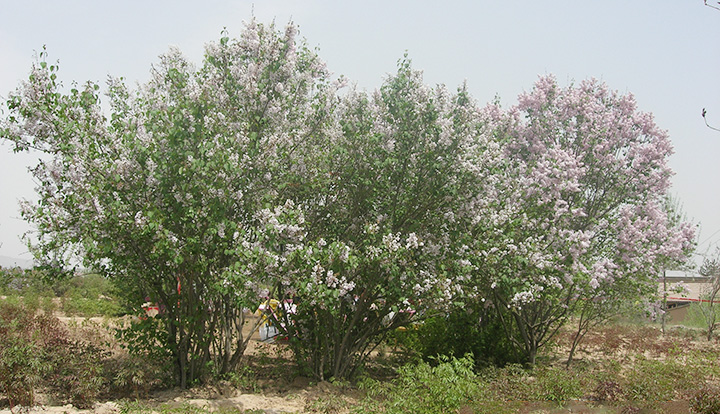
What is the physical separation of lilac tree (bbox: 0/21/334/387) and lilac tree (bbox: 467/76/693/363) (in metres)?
3.42

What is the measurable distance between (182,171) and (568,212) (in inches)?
249

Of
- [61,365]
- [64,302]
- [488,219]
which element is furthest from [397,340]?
[64,302]

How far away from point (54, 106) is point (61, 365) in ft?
11.5

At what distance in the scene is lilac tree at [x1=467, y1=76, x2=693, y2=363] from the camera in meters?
9.15

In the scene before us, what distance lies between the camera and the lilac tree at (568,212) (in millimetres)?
9148

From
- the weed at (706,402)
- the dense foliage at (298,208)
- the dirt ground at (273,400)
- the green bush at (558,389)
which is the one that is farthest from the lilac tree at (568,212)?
the weed at (706,402)

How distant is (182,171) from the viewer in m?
7.04

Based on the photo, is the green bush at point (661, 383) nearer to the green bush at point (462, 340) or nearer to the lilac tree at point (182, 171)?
the green bush at point (462, 340)

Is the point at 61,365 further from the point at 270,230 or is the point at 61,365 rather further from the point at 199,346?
the point at 270,230

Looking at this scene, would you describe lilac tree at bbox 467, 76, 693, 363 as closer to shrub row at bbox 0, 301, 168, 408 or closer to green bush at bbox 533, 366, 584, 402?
green bush at bbox 533, 366, 584, 402

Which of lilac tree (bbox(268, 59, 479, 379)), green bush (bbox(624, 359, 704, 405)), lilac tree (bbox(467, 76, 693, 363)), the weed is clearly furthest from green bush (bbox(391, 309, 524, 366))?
the weed

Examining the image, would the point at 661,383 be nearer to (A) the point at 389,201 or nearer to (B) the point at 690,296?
(A) the point at 389,201

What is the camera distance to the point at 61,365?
7918 mm

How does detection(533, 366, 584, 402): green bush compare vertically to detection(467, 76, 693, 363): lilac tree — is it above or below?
below
